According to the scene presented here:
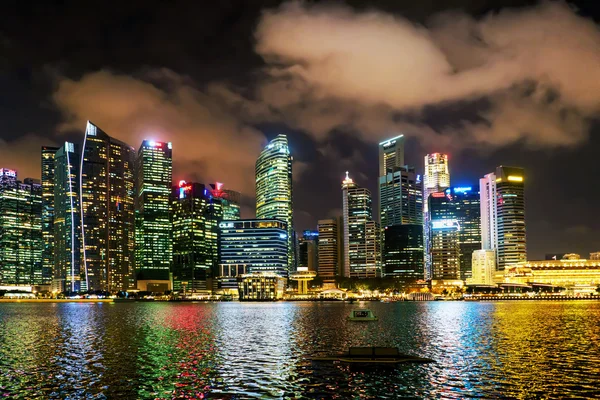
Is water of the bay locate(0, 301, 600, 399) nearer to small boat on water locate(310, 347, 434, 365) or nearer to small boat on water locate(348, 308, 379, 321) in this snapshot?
small boat on water locate(310, 347, 434, 365)

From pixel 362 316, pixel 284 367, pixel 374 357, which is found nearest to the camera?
pixel 284 367

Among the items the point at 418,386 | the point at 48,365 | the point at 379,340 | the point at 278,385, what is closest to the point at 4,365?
the point at 48,365

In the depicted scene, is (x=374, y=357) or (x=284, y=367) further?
(x=374, y=357)

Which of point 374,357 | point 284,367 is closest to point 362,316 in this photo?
point 374,357

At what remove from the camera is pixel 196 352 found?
3007 inches

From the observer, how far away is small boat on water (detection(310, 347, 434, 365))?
202 feet

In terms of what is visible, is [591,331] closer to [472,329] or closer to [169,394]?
[472,329]

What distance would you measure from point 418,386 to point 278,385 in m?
11.8

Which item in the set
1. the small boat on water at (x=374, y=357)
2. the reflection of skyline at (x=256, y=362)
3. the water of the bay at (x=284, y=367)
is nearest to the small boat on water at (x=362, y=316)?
the reflection of skyline at (x=256, y=362)

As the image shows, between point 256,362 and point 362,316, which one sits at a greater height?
point 256,362

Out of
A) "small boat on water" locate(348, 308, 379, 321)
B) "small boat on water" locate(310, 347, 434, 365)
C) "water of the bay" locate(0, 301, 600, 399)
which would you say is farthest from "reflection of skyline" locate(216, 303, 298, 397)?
"small boat on water" locate(348, 308, 379, 321)

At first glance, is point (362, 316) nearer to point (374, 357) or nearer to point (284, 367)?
point (374, 357)

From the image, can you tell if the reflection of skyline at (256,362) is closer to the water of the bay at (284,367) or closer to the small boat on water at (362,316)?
the water of the bay at (284,367)

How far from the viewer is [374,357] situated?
62.8 meters
